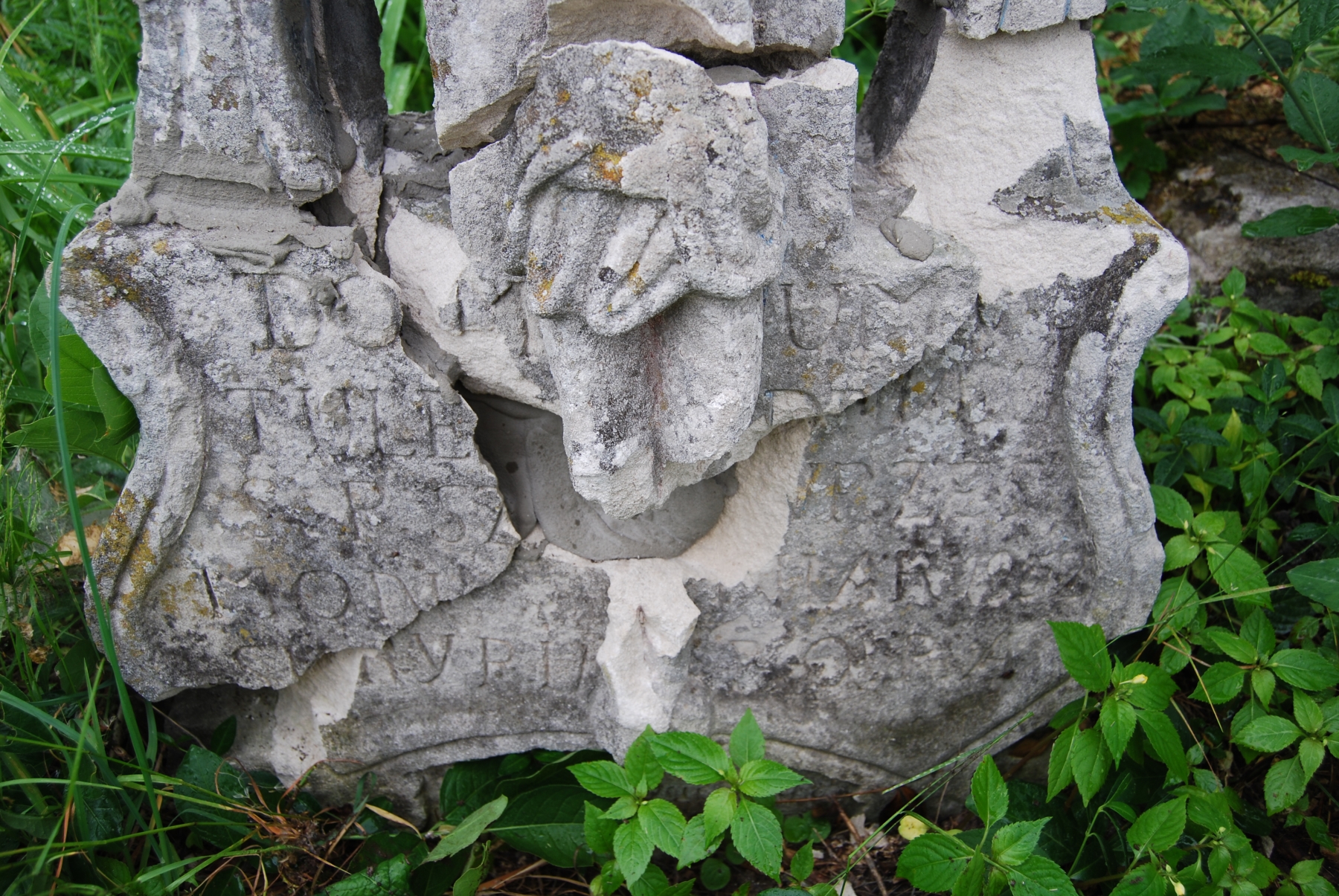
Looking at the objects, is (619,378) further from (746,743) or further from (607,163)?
Result: (746,743)

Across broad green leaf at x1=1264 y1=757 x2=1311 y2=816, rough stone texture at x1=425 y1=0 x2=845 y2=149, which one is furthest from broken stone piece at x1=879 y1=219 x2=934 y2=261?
broad green leaf at x1=1264 y1=757 x2=1311 y2=816

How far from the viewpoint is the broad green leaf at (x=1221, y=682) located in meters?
1.58

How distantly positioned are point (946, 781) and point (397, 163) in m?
1.45

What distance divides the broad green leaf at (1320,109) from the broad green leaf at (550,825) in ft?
6.17

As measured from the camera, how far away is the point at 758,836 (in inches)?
51.9

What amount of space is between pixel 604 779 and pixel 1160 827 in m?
0.81

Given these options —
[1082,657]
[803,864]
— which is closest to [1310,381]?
[1082,657]

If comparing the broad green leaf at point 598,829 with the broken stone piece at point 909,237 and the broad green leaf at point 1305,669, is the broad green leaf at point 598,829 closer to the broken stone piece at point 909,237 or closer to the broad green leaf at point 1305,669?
the broken stone piece at point 909,237

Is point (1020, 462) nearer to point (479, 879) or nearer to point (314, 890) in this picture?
point (479, 879)

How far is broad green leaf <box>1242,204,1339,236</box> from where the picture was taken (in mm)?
1882

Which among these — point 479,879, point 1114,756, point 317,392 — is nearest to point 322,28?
point 317,392

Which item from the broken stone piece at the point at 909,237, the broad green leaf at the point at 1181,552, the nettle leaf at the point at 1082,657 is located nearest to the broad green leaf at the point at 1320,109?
the broad green leaf at the point at 1181,552

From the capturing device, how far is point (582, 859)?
167 centimetres

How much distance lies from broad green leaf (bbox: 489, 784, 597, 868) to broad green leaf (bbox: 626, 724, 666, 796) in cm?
27
